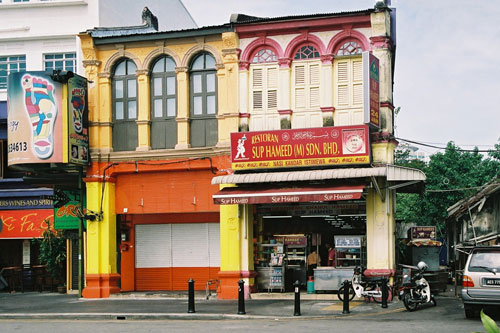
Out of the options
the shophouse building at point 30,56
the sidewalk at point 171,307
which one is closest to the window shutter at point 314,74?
the sidewalk at point 171,307

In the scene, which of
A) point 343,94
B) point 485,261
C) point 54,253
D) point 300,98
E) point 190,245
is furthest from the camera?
point 54,253

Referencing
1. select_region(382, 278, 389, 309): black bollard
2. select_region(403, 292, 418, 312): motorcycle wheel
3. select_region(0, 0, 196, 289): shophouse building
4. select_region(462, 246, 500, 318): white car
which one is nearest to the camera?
select_region(462, 246, 500, 318): white car

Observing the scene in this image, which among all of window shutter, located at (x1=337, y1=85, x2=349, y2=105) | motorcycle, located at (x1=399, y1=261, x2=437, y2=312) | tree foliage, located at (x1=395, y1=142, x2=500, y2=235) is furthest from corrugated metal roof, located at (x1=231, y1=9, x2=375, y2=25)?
tree foliage, located at (x1=395, y1=142, x2=500, y2=235)

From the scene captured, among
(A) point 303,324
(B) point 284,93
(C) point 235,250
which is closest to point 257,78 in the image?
(B) point 284,93

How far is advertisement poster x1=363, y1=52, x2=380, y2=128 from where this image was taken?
20969 mm

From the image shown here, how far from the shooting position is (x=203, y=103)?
2414 centimetres

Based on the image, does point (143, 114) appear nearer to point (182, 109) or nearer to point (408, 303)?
point (182, 109)

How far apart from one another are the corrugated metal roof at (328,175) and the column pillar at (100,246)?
4.24m

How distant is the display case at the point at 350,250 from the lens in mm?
23125

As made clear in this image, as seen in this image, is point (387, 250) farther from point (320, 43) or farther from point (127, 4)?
point (127, 4)

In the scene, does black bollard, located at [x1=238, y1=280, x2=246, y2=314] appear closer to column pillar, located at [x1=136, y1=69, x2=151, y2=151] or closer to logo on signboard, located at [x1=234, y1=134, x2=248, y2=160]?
logo on signboard, located at [x1=234, y1=134, x2=248, y2=160]

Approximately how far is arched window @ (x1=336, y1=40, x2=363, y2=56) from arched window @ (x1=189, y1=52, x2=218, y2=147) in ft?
13.2

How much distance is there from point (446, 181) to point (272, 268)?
2368 centimetres

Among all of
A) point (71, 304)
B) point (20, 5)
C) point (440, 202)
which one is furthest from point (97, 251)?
point (440, 202)
